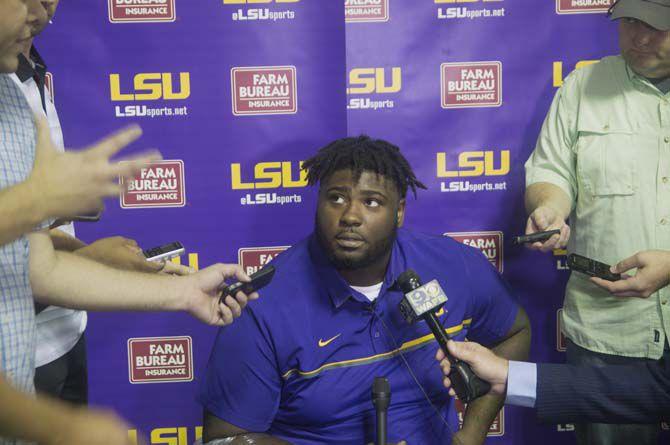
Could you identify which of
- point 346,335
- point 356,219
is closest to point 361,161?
point 356,219

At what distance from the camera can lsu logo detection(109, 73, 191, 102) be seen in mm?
2840

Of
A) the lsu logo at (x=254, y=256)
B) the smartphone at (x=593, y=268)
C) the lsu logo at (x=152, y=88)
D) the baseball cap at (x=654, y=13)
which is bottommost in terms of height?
the lsu logo at (x=254, y=256)

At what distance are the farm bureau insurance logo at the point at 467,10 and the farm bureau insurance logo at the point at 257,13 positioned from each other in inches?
25.2

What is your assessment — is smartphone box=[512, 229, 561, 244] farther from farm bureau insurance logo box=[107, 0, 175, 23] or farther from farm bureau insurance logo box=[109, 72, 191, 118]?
farm bureau insurance logo box=[107, 0, 175, 23]

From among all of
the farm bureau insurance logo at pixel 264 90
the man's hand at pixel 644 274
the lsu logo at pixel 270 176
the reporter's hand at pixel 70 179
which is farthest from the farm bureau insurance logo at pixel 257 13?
the reporter's hand at pixel 70 179

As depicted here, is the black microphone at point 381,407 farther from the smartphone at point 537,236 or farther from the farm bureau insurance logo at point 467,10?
the farm bureau insurance logo at point 467,10

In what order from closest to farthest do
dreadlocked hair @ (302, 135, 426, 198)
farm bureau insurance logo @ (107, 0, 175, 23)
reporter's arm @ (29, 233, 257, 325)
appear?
1. reporter's arm @ (29, 233, 257, 325)
2. dreadlocked hair @ (302, 135, 426, 198)
3. farm bureau insurance logo @ (107, 0, 175, 23)

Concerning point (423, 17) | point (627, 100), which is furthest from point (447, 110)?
point (627, 100)

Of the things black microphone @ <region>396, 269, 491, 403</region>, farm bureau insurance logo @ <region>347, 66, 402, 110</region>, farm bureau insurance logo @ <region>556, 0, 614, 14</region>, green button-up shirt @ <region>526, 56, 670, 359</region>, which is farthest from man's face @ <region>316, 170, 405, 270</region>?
farm bureau insurance logo @ <region>556, 0, 614, 14</region>

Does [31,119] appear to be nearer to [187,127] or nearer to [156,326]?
[187,127]

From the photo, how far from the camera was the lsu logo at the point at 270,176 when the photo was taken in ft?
9.50

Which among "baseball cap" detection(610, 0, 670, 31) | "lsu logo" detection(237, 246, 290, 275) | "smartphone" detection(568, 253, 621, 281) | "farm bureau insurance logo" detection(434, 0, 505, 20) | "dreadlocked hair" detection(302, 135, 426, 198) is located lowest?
"lsu logo" detection(237, 246, 290, 275)

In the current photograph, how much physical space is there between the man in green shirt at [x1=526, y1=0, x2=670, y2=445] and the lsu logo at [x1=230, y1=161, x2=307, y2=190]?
0.99 m

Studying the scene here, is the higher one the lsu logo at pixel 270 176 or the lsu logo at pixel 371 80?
the lsu logo at pixel 371 80
